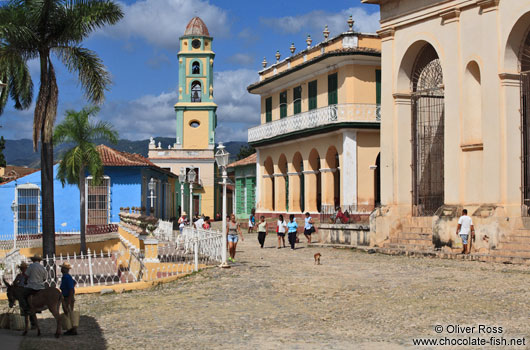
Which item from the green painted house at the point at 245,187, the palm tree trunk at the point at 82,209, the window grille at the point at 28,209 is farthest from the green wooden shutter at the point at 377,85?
the window grille at the point at 28,209

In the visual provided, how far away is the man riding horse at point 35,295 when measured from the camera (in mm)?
9773

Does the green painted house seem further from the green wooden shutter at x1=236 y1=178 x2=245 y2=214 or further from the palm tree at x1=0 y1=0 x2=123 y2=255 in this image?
the palm tree at x1=0 y1=0 x2=123 y2=255

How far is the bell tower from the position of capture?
6050 centimetres

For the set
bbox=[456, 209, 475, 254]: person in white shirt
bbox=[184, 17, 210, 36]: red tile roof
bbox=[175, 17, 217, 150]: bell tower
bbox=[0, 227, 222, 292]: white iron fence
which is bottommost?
bbox=[0, 227, 222, 292]: white iron fence

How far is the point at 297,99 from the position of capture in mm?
34156

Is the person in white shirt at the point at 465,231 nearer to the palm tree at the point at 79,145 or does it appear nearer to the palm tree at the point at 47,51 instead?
the palm tree at the point at 47,51

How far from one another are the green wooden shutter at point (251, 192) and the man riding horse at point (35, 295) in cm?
3260

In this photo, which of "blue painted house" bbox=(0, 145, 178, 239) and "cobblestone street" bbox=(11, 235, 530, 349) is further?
"blue painted house" bbox=(0, 145, 178, 239)

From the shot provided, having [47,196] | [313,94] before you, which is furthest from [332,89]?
[47,196]

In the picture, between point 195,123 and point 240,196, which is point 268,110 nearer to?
point 240,196

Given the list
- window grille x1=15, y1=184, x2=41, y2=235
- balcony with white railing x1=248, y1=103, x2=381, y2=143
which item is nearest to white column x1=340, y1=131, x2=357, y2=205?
balcony with white railing x1=248, y1=103, x2=381, y2=143

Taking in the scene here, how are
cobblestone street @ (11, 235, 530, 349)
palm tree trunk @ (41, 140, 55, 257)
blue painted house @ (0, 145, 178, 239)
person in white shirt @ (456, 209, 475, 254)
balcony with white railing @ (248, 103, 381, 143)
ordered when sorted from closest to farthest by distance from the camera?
1. cobblestone street @ (11, 235, 530, 349)
2. palm tree trunk @ (41, 140, 55, 257)
3. person in white shirt @ (456, 209, 475, 254)
4. balcony with white railing @ (248, 103, 381, 143)
5. blue painted house @ (0, 145, 178, 239)

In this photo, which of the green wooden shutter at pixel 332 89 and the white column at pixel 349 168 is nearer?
the white column at pixel 349 168

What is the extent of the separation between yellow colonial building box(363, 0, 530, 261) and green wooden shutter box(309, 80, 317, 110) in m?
10.3
